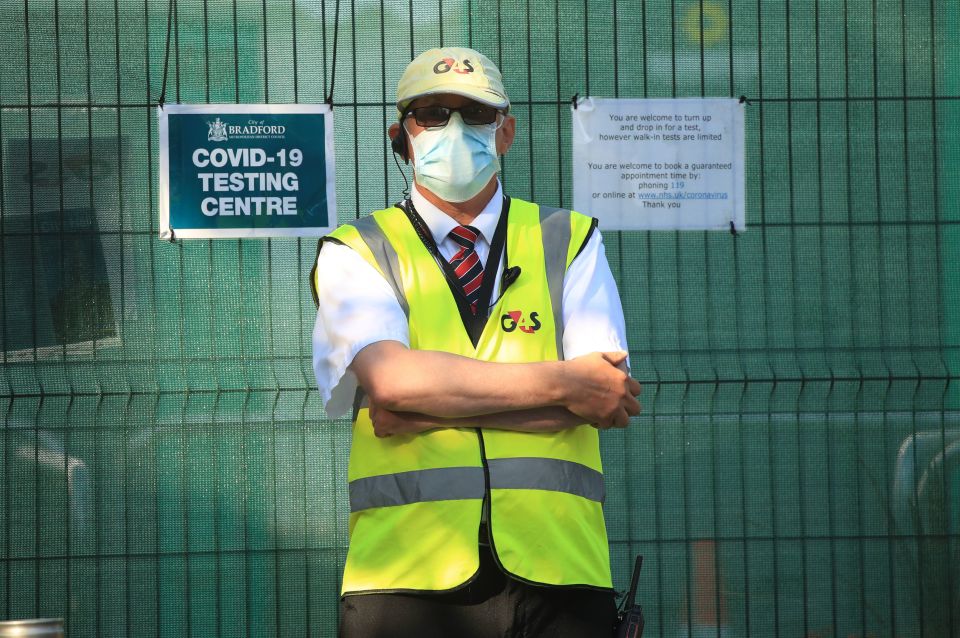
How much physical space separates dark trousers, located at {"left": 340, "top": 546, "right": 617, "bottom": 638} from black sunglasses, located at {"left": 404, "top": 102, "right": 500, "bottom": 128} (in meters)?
1.21

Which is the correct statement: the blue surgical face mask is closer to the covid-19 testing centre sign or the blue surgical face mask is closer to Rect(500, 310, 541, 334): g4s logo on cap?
Rect(500, 310, 541, 334): g4s logo on cap

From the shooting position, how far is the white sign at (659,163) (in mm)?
6246

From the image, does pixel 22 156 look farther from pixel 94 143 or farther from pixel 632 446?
pixel 632 446

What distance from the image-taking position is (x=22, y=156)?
6.17 m

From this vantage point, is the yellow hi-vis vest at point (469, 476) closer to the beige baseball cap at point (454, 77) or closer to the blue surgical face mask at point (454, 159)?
the blue surgical face mask at point (454, 159)

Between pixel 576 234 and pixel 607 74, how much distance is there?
2.83m

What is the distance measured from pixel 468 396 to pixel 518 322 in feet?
0.95

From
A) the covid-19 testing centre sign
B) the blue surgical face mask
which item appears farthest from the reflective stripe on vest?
the covid-19 testing centre sign

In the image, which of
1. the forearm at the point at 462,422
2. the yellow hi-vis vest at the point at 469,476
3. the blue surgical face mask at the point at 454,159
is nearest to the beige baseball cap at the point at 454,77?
the blue surgical face mask at the point at 454,159

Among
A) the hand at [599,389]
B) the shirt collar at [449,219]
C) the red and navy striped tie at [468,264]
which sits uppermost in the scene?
the shirt collar at [449,219]

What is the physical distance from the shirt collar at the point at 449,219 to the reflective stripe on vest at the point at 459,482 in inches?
25.6

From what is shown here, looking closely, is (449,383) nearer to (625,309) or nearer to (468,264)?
(468,264)

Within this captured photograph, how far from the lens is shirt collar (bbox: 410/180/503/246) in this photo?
11.8ft

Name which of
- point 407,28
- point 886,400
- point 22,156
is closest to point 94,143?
point 22,156
